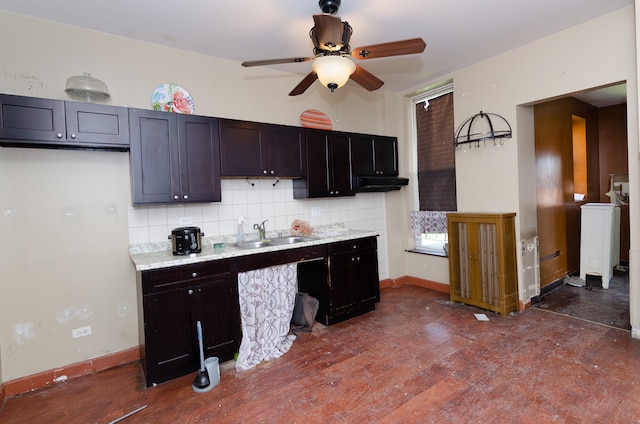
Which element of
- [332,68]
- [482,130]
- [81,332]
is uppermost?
[332,68]

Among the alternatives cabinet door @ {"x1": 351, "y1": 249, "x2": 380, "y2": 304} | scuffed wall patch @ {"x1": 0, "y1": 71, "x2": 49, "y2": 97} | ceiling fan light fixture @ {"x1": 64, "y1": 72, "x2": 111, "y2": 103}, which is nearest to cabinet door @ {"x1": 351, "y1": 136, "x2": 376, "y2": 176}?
cabinet door @ {"x1": 351, "y1": 249, "x2": 380, "y2": 304}

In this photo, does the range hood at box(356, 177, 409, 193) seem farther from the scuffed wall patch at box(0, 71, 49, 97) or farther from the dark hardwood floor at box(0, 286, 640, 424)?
the scuffed wall patch at box(0, 71, 49, 97)

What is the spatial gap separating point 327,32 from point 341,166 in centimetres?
186

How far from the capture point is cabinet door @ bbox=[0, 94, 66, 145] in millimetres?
2061

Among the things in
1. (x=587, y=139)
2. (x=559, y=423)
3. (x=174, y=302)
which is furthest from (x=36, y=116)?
(x=587, y=139)

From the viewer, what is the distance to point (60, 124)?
7.25ft

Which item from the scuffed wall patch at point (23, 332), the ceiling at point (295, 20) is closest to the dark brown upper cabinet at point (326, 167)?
the ceiling at point (295, 20)

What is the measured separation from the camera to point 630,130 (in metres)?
2.64

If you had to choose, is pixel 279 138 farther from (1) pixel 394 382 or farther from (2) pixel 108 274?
(1) pixel 394 382

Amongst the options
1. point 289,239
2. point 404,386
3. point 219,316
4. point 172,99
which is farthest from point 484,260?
point 172,99

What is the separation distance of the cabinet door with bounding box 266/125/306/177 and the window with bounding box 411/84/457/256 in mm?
1988

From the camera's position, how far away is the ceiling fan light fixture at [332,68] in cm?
213

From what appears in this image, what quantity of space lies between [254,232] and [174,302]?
1.19m

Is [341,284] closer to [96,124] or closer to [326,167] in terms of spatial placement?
[326,167]
